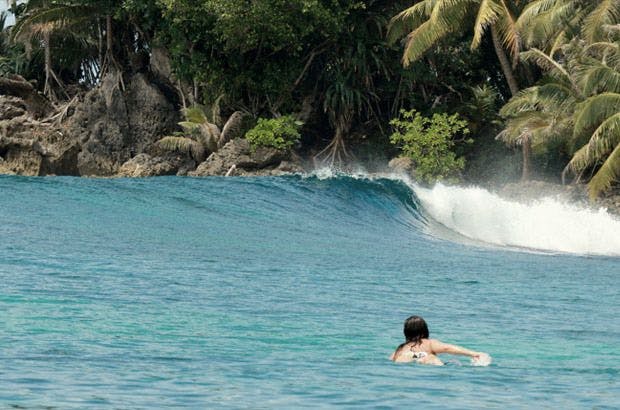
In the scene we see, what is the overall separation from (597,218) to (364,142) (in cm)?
1349

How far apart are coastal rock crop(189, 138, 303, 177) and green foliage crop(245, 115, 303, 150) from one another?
7.1 inches

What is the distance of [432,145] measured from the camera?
36.1 m

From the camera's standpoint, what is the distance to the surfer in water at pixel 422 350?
1002 centimetres

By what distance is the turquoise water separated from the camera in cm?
885

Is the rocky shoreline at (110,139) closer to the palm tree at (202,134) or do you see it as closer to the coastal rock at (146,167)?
the coastal rock at (146,167)

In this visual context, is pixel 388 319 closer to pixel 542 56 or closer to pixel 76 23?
pixel 542 56

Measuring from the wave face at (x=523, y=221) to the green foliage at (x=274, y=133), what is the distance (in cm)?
708

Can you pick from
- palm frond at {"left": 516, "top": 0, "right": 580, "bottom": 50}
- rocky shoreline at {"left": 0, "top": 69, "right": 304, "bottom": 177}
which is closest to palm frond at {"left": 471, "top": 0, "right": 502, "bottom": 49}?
palm frond at {"left": 516, "top": 0, "right": 580, "bottom": 50}

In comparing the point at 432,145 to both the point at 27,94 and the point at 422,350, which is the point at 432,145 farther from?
the point at 422,350

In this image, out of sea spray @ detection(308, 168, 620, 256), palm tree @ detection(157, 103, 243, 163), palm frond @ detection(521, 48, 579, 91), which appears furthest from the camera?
palm tree @ detection(157, 103, 243, 163)

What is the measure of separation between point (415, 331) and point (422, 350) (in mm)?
167

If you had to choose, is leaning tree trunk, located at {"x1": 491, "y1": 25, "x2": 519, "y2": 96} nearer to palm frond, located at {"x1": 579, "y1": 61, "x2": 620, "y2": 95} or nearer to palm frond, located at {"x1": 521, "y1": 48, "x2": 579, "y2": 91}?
palm frond, located at {"x1": 521, "y1": 48, "x2": 579, "y2": 91}

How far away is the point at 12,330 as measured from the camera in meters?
10.9

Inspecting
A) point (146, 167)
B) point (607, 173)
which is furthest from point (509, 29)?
point (146, 167)
